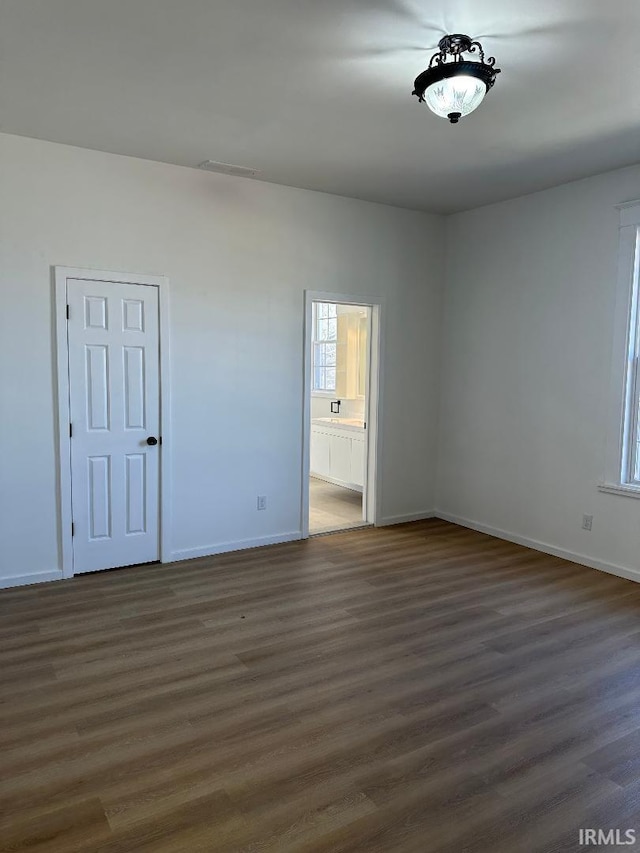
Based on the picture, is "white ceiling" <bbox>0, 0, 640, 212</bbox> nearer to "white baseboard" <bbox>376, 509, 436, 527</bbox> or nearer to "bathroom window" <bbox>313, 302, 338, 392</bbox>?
"white baseboard" <bbox>376, 509, 436, 527</bbox>

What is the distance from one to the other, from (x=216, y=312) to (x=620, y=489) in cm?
337

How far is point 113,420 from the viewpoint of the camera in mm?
4266

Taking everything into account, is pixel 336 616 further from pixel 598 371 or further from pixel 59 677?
pixel 598 371

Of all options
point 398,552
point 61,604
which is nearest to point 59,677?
point 61,604

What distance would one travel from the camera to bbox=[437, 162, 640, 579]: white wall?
4496 mm

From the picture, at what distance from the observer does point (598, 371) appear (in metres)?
4.53

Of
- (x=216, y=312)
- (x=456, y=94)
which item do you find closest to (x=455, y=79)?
(x=456, y=94)

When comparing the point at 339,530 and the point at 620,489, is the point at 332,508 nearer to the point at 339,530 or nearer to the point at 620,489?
the point at 339,530

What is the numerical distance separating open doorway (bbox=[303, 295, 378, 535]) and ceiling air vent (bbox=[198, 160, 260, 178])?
153 cm

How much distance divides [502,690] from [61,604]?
270 cm

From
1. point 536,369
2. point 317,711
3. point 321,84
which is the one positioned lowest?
point 317,711

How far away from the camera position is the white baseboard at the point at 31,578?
398 centimetres

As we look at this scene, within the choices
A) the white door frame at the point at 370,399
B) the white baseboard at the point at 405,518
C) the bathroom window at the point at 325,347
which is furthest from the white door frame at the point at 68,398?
the bathroom window at the point at 325,347

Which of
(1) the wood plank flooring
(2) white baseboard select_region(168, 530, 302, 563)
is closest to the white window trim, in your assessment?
(1) the wood plank flooring
